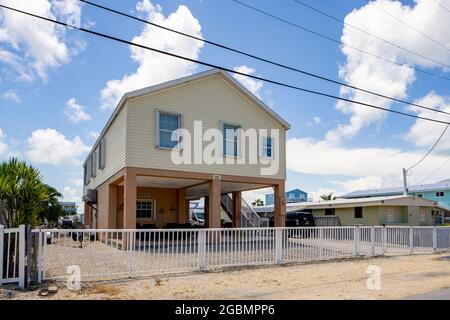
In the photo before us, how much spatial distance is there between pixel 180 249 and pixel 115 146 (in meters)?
8.88

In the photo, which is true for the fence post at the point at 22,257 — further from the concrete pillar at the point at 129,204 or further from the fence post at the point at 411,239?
the fence post at the point at 411,239

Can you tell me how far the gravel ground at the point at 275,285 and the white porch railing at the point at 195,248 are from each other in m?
0.53

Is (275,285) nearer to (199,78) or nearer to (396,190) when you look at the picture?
(199,78)

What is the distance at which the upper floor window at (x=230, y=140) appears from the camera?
19031mm

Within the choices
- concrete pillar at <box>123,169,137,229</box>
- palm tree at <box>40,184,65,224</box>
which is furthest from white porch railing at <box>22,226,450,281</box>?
palm tree at <box>40,184,65,224</box>

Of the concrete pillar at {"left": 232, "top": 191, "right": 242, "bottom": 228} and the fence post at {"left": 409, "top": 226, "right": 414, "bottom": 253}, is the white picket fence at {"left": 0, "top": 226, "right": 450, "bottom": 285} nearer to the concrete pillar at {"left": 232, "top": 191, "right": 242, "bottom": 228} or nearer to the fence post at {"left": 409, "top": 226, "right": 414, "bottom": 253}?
the fence post at {"left": 409, "top": 226, "right": 414, "bottom": 253}

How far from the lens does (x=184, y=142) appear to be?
17734mm

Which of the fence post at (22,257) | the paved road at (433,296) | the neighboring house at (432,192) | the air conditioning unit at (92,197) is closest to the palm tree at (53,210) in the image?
the air conditioning unit at (92,197)

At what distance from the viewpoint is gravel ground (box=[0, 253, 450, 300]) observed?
8008 millimetres

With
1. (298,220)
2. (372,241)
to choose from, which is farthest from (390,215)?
(372,241)
